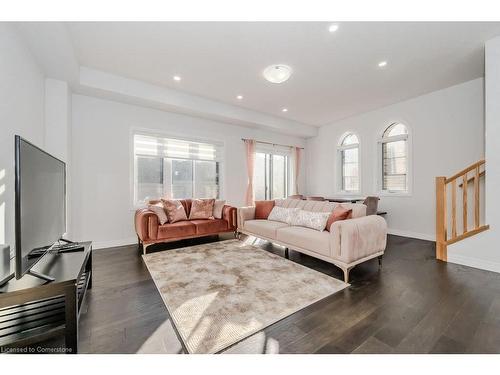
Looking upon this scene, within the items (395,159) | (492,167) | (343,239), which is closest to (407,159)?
(395,159)

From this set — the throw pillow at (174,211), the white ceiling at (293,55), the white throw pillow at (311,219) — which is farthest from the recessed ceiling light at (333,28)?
the throw pillow at (174,211)

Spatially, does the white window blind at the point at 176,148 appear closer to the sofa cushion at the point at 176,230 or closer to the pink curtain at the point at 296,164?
the sofa cushion at the point at 176,230

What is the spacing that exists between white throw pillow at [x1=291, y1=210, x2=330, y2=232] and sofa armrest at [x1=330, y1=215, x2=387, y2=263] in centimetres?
51

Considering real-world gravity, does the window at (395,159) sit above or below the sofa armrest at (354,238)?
above

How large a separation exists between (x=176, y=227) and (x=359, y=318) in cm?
294

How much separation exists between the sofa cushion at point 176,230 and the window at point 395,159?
14.7ft

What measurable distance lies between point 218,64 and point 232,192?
116 inches

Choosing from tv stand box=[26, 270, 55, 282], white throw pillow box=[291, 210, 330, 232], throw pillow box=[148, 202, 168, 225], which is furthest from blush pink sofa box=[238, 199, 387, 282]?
tv stand box=[26, 270, 55, 282]

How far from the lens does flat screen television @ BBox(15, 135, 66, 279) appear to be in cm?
124

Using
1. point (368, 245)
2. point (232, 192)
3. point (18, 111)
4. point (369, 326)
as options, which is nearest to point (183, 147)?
point (232, 192)

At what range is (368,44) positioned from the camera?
8.95 ft

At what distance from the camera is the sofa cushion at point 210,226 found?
393 centimetres

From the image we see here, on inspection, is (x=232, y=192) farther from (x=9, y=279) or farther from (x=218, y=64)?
(x=9, y=279)
